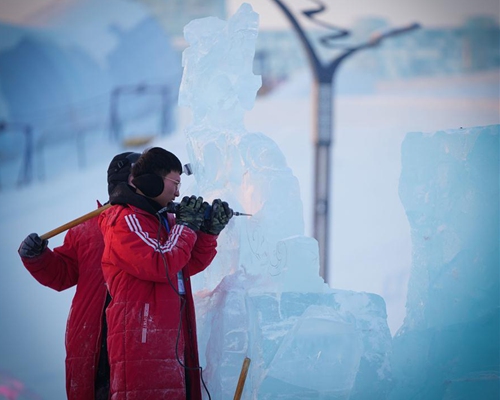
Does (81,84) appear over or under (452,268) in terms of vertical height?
over

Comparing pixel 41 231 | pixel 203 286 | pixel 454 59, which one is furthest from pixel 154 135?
pixel 203 286

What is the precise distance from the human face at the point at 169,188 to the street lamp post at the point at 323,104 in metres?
2.72

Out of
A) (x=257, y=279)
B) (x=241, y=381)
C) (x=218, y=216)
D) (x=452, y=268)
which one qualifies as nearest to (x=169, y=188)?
(x=218, y=216)

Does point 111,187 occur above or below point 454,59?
below

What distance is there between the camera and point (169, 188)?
2.69m

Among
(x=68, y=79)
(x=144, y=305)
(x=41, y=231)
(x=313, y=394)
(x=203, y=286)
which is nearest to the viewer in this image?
(x=144, y=305)

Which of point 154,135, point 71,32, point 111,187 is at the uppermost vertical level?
point 71,32

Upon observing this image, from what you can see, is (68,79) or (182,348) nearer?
(182,348)

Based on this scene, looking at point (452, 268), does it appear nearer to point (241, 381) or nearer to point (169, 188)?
point (241, 381)

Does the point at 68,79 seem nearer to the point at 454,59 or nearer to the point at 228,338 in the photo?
the point at 454,59

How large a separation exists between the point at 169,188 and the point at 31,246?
0.62 meters

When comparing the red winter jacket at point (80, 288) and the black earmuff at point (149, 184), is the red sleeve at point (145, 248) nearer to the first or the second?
the black earmuff at point (149, 184)

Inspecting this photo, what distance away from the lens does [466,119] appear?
18.7 ft

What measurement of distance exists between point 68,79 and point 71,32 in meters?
0.43
